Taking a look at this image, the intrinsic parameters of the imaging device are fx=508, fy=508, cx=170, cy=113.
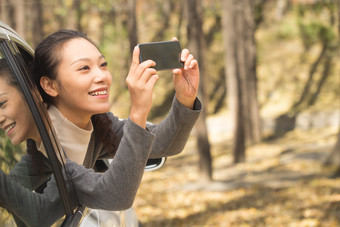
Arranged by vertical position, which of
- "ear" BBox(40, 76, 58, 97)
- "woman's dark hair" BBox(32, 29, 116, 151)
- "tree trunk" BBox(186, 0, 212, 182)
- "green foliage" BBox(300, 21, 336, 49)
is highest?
"woman's dark hair" BBox(32, 29, 116, 151)

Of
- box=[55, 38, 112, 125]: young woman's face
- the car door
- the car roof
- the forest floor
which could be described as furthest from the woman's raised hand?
the forest floor

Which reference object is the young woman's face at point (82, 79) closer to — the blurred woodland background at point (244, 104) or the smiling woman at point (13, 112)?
the smiling woman at point (13, 112)

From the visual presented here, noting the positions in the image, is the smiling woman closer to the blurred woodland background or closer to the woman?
the woman

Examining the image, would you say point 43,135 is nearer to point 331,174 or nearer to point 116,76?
point 331,174

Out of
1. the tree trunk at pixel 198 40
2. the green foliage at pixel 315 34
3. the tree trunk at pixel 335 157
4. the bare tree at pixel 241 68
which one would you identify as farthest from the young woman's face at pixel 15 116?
the green foliage at pixel 315 34

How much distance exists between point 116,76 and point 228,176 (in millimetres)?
18206

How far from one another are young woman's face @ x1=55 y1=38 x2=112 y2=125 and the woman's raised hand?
0.23 m

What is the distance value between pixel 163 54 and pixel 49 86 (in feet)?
1.66

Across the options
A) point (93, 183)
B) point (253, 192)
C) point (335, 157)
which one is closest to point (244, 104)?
point (335, 157)

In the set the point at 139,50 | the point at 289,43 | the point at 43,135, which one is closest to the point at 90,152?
the point at 43,135

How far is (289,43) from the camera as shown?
81.3 feet

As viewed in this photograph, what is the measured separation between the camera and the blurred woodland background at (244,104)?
9375 millimetres

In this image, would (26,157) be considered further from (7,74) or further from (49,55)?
(49,55)

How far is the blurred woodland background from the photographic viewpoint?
369 inches
